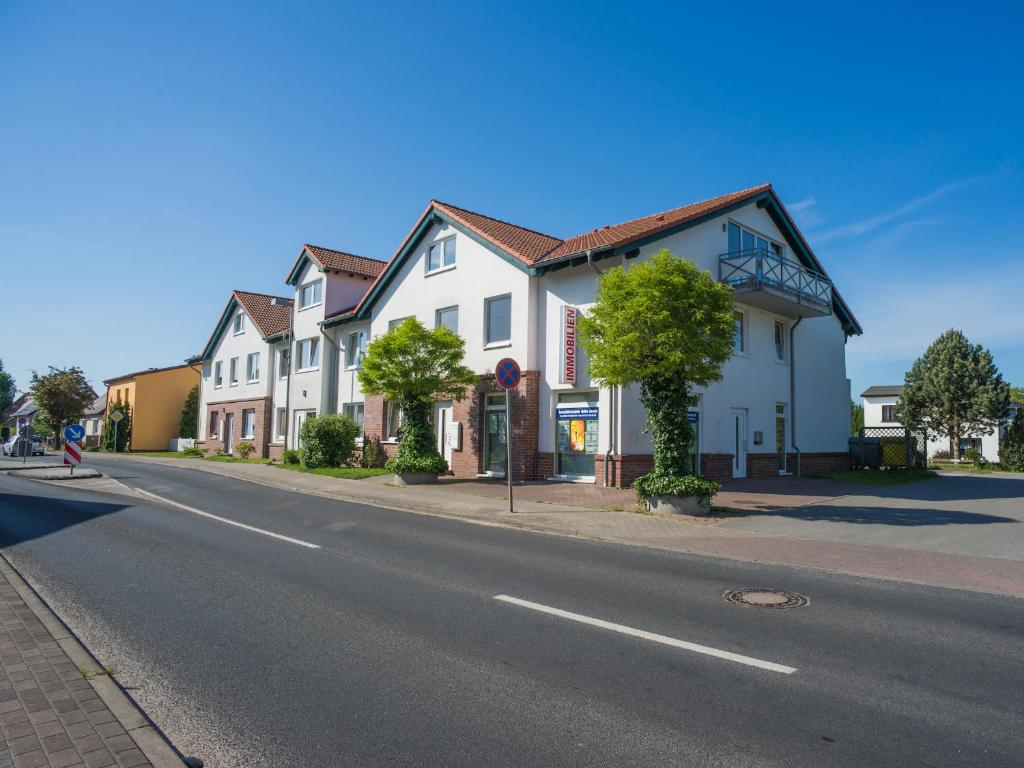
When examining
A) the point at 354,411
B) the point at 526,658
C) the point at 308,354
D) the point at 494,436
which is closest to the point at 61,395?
the point at 308,354

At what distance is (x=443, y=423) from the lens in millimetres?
22312

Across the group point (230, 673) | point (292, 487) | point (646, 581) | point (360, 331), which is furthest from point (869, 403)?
point (230, 673)

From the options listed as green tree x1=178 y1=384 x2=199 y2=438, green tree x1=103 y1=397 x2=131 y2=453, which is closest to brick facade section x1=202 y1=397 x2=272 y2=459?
green tree x1=178 y1=384 x2=199 y2=438

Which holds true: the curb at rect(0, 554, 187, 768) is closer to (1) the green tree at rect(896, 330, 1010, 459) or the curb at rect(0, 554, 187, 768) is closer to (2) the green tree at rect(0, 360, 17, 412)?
(1) the green tree at rect(896, 330, 1010, 459)

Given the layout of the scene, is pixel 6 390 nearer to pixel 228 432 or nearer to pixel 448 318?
pixel 228 432

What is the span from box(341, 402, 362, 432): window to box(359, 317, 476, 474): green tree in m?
8.34

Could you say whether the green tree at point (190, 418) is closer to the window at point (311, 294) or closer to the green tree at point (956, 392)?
the window at point (311, 294)

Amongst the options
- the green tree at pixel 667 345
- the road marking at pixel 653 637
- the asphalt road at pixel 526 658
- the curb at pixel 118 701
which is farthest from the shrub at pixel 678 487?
the curb at pixel 118 701

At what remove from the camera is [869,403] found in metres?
59.2

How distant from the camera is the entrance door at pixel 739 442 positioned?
68.2ft

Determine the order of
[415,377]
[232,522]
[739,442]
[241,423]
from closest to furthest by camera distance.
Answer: [232,522] → [415,377] → [739,442] → [241,423]

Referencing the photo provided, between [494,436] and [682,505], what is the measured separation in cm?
893

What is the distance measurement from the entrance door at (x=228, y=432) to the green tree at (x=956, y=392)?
3922 centimetres

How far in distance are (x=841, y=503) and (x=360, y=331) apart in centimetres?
1906
